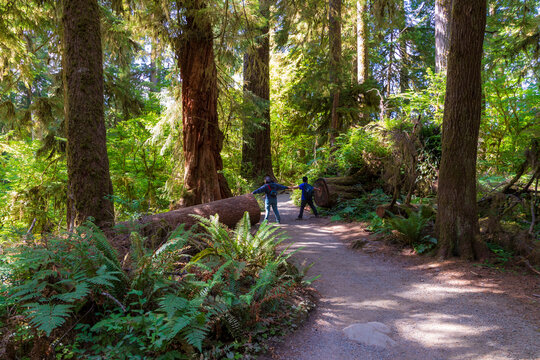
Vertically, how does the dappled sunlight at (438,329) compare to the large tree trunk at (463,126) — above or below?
below

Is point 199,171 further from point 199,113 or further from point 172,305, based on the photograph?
point 172,305

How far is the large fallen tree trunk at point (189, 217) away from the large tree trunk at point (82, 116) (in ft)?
2.34

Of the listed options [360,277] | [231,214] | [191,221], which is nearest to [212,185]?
[231,214]

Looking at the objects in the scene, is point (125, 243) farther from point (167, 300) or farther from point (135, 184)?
point (135, 184)

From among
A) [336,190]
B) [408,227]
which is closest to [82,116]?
[408,227]

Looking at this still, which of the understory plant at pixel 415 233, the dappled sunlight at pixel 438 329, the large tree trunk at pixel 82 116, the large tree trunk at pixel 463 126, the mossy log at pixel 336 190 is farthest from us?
the mossy log at pixel 336 190

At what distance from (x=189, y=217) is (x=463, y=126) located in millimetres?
6076

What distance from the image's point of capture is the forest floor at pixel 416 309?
3275 mm

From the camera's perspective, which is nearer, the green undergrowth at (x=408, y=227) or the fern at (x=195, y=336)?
the fern at (x=195, y=336)

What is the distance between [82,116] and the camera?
16.4 feet

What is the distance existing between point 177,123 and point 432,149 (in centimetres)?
892

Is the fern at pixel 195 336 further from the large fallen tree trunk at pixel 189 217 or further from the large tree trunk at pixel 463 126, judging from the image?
the large tree trunk at pixel 463 126

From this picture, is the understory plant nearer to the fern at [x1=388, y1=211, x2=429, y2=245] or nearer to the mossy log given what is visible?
the fern at [x1=388, y1=211, x2=429, y2=245]

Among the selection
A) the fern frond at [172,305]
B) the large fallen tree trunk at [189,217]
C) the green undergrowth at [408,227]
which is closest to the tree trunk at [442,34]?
the green undergrowth at [408,227]
